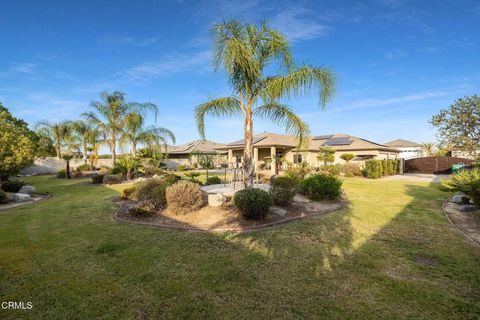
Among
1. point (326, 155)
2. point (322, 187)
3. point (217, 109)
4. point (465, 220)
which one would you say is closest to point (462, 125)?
point (326, 155)

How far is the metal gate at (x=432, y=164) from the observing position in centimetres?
2641

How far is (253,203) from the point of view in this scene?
713cm

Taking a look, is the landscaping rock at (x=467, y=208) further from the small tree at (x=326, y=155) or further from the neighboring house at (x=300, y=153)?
the neighboring house at (x=300, y=153)

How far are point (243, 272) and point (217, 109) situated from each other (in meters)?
6.89

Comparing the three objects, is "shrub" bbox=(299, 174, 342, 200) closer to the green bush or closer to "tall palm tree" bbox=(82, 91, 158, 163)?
the green bush

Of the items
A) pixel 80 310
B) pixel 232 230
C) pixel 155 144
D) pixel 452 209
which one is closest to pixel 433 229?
pixel 452 209

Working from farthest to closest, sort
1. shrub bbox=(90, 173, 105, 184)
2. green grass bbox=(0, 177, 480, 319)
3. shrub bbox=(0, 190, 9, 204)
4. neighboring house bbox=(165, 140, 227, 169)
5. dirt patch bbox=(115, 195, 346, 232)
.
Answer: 1. neighboring house bbox=(165, 140, 227, 169)
2. shrub bbox=(90, 173, 105, 184)
3. shrub bbox=(0, 190, 9, 204)
4. dirt patch bbox=(115, 195, 346, 232)
5. green grass bbox=(0, 177, 480, 319)

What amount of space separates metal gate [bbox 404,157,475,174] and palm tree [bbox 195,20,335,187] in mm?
26210

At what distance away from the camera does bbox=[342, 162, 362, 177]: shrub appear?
78.7ft

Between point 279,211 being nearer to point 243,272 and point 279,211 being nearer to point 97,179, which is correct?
point 243,272

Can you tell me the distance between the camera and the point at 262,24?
8.90 metres

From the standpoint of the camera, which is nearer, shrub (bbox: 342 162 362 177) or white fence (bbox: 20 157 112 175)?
shrub (bbox: 342 162 362 177)

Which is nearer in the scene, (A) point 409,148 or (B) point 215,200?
(B) point 215,200

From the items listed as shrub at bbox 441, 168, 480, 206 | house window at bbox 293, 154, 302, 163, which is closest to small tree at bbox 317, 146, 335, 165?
house window at bbox 293, 154, 302, 163
